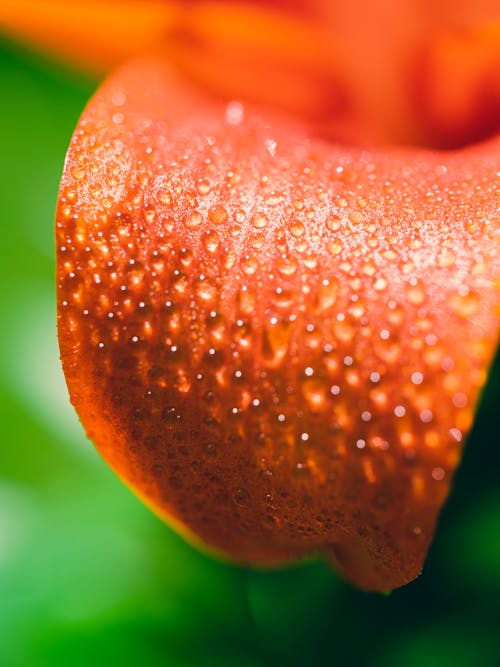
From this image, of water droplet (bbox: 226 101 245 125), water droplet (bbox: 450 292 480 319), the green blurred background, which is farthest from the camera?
the green blurred background

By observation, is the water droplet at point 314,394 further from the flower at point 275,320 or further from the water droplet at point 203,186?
the water droplet at point 203,186

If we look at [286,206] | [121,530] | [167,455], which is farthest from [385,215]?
[121,530]

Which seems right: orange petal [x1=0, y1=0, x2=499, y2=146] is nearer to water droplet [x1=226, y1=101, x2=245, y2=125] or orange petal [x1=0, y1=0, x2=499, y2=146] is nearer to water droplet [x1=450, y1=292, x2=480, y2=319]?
water droplet [x1=226, y1=101, x2=245, y2=125]

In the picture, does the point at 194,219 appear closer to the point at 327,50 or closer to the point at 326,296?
the point at 326,296

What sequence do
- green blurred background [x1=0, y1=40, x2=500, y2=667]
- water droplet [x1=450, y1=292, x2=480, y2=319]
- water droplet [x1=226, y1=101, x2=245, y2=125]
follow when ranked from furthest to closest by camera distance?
green blurred background [x1=0, y1=40, x2=500, y2=667] → water droplet [x1=226, y1=101, x2=245, y2=125] → water droplet [x1=450, y1=292, x2=480, y2=319]

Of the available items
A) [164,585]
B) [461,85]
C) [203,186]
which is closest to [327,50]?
[461,85]

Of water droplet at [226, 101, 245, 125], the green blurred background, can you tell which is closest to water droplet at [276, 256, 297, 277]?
water droplet at [226, 101, 245, 125]

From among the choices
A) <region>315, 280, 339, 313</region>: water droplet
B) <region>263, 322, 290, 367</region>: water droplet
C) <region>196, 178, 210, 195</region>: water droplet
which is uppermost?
<region>196, 178, 210, 195</region>: water droplet

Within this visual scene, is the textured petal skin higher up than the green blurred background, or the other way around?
the textured petal skin
